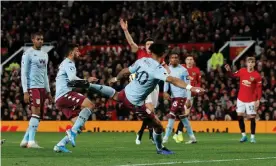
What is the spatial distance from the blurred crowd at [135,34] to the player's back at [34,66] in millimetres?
12830

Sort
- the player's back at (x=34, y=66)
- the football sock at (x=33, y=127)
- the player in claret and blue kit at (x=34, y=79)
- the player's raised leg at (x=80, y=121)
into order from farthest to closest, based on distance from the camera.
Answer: the player's back at (x=34, y=66) → the player in claret and blue kit at (x=34, y=79) → the football sock at (x=33, y=127) → the player's raised leg at (x=80, y=121)

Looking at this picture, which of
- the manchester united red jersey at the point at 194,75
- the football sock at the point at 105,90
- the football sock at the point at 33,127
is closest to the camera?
the football sock at the point at 105,90

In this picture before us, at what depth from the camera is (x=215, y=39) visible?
33656 mm

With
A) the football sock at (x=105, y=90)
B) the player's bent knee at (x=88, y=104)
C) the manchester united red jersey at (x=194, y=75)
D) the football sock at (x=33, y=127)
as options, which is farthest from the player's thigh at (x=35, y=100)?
the manchester united red jersey at (x=194, y=75)

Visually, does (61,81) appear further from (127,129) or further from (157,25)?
(157,25)

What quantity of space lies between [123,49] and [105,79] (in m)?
3.06

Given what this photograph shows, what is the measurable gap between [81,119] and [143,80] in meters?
1.81

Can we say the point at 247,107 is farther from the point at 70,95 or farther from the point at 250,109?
the point at 70,95

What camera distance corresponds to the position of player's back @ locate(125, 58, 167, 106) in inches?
512

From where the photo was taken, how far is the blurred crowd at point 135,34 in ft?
96.9

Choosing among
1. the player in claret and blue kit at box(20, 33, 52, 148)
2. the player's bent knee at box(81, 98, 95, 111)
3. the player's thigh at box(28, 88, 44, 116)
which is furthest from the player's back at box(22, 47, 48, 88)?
the player's bent knee at box(81, 98, 95, 111)

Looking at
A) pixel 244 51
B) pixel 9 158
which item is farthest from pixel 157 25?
pixel 9 158

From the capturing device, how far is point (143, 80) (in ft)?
43.5

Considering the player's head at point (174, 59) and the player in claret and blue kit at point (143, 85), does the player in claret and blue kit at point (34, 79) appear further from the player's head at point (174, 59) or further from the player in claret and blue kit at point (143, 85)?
the player's head at point (174, 59)
